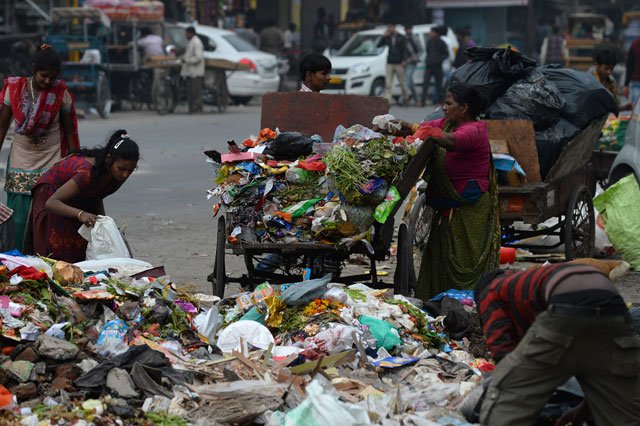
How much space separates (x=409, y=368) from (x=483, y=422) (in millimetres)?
1461

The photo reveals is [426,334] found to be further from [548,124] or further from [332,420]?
[548,124]

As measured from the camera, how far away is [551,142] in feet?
29.6

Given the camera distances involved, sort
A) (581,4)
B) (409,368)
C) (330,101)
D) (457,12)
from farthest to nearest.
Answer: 1. (581,4)
2. (457,12)
3. (330,101)
4. (409,368)

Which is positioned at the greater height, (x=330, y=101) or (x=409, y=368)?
(x=330, y=101)

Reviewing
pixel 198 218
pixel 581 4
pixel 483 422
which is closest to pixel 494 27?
pixel 581 4

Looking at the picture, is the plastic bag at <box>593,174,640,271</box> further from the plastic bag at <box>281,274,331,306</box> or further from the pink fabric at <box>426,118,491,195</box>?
the plastic bag at <box>281,274,331,306</box>

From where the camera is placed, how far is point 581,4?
45.2 meters

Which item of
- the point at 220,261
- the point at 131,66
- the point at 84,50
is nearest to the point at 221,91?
the point at 131,66

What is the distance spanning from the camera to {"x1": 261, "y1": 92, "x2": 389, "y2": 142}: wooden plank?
26.2ft

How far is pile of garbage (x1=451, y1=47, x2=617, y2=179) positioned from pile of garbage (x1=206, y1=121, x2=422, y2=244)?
7.12 feet

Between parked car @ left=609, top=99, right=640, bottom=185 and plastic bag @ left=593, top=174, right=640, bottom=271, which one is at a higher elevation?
parked car @ left=609, top=99, right=640, bottom=185

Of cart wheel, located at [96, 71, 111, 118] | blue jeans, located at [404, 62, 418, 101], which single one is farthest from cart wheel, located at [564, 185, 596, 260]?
blue jeans, located at [404, 62, 418, 101]

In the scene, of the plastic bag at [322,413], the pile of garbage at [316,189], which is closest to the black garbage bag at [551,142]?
the pile of garbage at [316,189]

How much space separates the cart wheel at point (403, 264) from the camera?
7.44 metres
